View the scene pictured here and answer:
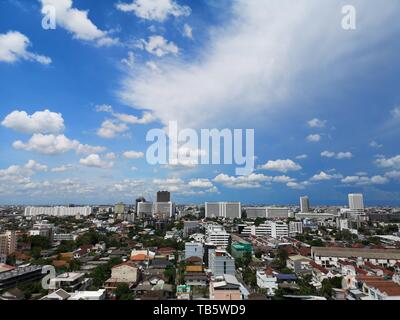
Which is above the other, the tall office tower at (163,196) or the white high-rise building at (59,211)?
the tall office tower at (163,196)

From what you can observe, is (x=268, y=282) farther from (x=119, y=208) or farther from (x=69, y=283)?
(x=119, y=208)

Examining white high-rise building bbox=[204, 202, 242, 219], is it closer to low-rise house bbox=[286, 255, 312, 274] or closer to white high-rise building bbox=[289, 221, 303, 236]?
white high-rise building bbox=[289, 221, 303, 236]

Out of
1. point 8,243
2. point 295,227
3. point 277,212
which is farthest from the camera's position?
point 277,212

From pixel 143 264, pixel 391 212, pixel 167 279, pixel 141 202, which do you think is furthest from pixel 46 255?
pixel 391 212

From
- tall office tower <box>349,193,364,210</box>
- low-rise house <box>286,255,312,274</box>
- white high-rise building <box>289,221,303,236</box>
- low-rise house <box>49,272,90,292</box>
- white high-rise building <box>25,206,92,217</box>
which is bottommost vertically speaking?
low-rise house <box>286,255,312,274</box>

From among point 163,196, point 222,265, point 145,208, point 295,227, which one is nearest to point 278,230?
point 295,227

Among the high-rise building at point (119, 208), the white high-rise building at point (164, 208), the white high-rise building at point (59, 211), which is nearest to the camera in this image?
the white high-rise building at point (59, 211)

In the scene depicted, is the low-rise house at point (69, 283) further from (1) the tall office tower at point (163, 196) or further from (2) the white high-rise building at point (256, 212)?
(2) the white high-rise building at point (256, 212)

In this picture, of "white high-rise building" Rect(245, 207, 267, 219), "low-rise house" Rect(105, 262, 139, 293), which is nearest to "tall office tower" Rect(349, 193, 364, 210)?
"white high-rise building" Rect(245, 207, 267, 219)

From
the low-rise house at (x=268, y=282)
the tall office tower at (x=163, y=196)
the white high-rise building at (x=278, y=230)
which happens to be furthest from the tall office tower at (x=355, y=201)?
the low-rise house at (x=268, y=282)
